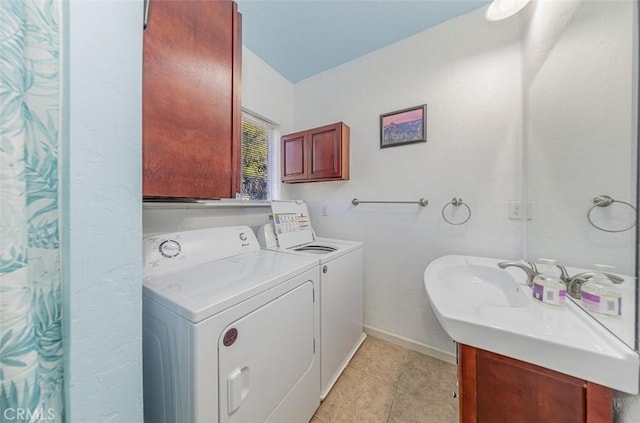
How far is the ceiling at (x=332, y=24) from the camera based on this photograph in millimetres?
1515

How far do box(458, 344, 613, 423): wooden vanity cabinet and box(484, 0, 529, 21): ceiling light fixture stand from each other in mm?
1861

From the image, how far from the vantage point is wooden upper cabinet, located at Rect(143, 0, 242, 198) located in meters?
0.74

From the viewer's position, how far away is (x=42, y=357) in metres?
0.53

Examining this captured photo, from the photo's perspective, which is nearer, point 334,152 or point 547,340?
point 547,340

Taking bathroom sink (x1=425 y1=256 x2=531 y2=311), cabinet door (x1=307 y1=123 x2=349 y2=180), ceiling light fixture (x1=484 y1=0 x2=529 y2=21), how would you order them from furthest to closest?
cabinet door (x1=307 y1=123 x2=349 y2=180) < ceiling light fixture (x1=484 y1=0 x2=529 y2=21) < bathroom sink (x1=425 y1=256 x2=531 y2=311)

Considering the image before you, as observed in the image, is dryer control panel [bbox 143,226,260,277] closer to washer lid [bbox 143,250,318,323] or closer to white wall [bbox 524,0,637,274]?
washer lid [bbox 143,250,318,323]

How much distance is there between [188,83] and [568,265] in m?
1.86

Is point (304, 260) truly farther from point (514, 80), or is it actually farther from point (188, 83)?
point (514, 80)

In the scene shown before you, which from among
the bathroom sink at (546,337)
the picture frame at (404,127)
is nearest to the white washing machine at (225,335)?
the bathroom sink at (546,337)

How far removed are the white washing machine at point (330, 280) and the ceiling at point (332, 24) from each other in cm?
141

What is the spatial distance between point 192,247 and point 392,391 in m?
1.60

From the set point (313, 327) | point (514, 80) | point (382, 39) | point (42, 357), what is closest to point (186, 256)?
point (42, 357)

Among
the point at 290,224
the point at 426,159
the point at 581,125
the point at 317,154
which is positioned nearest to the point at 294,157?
the point at 317,154

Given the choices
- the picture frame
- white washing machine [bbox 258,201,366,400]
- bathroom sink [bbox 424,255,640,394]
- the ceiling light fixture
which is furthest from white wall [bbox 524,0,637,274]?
white washing machine [bbox 258,201,366,400]
